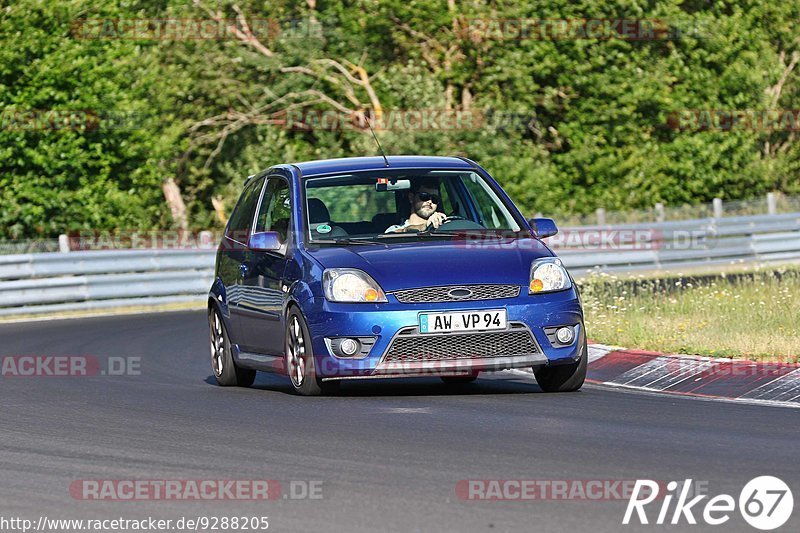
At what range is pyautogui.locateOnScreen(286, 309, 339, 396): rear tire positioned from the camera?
11261 millimetres

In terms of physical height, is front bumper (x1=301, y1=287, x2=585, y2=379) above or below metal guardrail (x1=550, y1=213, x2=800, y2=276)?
above

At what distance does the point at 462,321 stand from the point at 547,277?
0.75 meters

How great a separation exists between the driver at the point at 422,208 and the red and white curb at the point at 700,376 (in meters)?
1.85

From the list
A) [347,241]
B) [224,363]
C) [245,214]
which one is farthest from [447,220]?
[224,363]

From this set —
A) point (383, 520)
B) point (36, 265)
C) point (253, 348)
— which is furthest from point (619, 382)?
point (36, 265)

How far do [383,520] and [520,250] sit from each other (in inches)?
194

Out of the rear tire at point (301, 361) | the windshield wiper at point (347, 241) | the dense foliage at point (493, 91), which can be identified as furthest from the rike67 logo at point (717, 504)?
the dense foliage at point (493, 91)

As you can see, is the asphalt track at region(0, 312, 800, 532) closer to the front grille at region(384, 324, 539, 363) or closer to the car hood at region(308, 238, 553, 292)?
the front grille at region(384, 324, 539, 363)

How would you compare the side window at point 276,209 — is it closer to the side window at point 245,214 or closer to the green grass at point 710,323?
the side window at point 245,214

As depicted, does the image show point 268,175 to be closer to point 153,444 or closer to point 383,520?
point 153,444

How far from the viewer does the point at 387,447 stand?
8719 mm

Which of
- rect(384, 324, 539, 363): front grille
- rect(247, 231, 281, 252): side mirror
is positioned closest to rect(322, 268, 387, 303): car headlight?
rect(384, 324, 539, 363): front grille

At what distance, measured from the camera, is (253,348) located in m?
12.7

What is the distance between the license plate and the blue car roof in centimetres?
201
